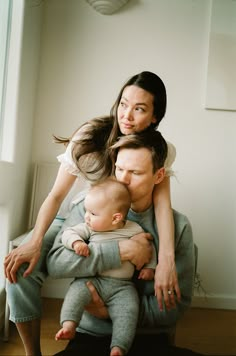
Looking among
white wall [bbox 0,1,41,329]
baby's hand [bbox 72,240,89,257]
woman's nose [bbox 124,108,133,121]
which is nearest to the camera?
baby's hand [bbox 72,240,89,257]

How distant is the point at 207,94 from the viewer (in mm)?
1587

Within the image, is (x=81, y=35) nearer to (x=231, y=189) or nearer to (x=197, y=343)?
(x=231, y=189)

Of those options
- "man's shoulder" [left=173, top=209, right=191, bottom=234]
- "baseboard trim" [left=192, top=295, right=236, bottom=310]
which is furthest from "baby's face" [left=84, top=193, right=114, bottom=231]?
"baseboard trim" [left=192, top=295, right=236, bottom=310]

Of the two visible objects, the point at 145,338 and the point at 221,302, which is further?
the point at 221,302

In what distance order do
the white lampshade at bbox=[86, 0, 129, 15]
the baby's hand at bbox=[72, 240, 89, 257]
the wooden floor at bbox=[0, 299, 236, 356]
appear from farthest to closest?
the white lampshade at bbox=[86, 0, 129, 15], the wooden floor at bbox=[0, 299, 236, 356], the baby's hand at bbox=[72, 240, 89, 257]

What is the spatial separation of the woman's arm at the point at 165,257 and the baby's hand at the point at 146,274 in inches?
0.9

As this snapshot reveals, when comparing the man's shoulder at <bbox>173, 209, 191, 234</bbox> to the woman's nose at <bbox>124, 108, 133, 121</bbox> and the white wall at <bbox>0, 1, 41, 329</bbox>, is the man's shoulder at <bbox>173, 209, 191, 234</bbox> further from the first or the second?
the white wall at <bbox>0, 1, 41, 329</bbox>

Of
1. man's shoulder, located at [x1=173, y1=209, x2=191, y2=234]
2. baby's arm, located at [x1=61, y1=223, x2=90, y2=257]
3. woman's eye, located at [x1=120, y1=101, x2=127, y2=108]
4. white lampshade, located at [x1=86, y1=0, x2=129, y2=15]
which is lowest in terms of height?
baby's arm, located at [x1=61, y1=223, x2=90, y2=257]

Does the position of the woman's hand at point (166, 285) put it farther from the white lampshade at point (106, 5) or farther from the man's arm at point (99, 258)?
the white lampshade at point (106, 5)

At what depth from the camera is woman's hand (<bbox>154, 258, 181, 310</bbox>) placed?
2.80 ft

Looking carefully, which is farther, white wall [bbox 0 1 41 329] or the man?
white wall [bbox 0 1 41 329]

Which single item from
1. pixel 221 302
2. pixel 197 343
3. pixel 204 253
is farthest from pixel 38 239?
pixel 221 302

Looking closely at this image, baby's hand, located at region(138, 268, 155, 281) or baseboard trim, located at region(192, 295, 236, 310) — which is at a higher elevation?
baby's hand, located at region(138, 268, 155, 281)

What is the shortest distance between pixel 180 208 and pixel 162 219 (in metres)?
0.76
